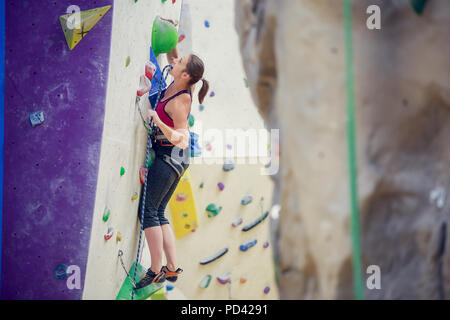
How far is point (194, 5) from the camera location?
2.55 m

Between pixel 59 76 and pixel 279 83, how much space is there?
0.88 metres

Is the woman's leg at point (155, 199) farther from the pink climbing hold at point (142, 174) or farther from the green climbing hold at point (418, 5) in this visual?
the green climbing hold at point (418, 5)

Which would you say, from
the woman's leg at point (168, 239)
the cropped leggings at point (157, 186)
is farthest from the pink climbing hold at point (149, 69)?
the woman's leg at point (168, 239)

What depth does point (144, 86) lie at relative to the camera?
2.07 m

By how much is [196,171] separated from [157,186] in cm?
64

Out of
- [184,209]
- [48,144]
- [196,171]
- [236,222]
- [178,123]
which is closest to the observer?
[48,144]

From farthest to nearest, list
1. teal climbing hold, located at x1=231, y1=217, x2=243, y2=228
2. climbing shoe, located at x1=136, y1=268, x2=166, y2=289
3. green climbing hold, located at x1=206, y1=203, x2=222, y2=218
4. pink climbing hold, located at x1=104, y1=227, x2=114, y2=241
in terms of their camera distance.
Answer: teal climbing hold, located at x1=231, y1=217, x2=243, y2=228
green climbing hold, located at x1=206, y1=203, x2=222, y2=218
climbing shoe, located at x1=136, y1=268, x2=166, y2=289
pink climbing hold, located at x1=104, y1=227, x2=114, y2=241

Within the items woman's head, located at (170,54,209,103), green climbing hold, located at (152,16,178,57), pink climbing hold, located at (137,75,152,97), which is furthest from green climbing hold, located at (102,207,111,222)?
green climbing hold, located at (152,16,178,57)

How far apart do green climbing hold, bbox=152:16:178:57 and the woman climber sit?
0.15 ft

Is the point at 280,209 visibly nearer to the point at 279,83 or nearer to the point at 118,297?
the point at 279,83

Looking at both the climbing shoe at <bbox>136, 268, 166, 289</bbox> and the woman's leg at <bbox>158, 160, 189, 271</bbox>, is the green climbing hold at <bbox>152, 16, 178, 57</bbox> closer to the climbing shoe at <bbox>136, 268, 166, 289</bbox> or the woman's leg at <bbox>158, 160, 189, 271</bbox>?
the woman's leg at <bbox>158, 160, 189, 271</bbox>

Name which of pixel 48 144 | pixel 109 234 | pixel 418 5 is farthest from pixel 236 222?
pixel 418 5

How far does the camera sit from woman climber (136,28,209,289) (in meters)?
2.01

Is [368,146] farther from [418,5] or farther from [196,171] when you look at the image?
[196,171]
